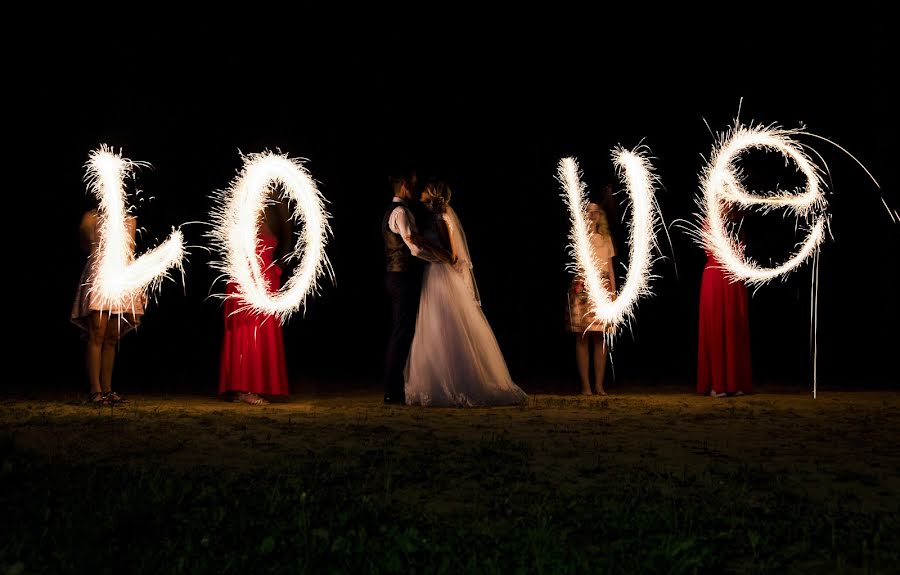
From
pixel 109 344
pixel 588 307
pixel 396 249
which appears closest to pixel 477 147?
pixel 588 307

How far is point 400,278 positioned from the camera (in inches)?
377

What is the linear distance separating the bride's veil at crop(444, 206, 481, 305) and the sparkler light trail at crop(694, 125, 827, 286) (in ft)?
8.45

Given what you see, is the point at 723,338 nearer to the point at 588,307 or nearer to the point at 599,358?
the point at 599,358

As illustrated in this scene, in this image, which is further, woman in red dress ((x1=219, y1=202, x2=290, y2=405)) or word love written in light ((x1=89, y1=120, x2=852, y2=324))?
woman in red dress ((x1=219, y1=202, x2=290, y2=405))

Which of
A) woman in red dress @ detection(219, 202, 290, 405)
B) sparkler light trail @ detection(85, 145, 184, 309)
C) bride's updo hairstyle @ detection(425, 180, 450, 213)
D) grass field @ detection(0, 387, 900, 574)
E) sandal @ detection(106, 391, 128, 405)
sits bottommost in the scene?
grass field @ detection(0, 387, 900, 574)

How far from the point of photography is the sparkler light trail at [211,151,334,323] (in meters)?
9.17

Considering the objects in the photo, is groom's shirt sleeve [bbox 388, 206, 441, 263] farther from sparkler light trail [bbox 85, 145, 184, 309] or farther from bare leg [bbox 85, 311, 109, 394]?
bare leg [bbox 85, 311, 109, 394]

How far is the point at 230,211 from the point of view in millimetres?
9195

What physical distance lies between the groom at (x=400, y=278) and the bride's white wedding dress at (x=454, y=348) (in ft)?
0.35

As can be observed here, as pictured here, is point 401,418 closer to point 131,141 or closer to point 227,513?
point 227,513

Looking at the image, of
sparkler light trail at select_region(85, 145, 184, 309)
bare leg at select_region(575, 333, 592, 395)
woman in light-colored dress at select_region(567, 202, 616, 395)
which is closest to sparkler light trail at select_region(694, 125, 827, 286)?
woman in light-colored dress at select_region(567, 202, 616, 395)

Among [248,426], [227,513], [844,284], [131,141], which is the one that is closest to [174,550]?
[227,513]

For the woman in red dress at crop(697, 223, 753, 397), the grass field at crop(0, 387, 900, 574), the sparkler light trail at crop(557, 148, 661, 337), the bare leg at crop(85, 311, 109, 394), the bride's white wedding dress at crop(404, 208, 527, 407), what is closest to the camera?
the grass field at crop(0, 387, 900, 574)

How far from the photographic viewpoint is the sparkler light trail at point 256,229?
9172 millimetres
